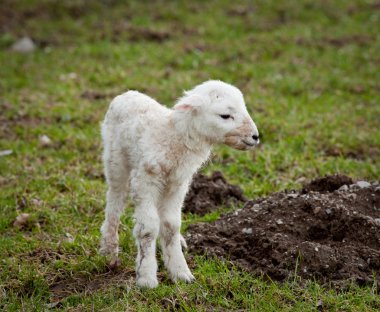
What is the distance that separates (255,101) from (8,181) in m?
4.66

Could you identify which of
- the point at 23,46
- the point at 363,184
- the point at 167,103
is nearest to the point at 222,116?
the point at 363,184

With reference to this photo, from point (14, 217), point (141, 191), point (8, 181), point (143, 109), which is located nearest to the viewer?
point (141, 191)

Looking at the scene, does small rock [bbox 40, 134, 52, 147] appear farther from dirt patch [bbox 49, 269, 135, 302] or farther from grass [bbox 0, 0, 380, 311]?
dirt patch [bbox 49, 269, 135, 302]

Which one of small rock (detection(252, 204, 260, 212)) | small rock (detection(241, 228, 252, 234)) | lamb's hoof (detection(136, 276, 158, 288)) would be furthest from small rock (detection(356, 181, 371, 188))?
lamb's hoof (detection(136, 276, 158, 288))

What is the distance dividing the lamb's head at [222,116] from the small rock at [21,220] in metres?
2.61

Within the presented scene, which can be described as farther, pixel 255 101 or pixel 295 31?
pixel 295 31

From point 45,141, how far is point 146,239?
4.36 m

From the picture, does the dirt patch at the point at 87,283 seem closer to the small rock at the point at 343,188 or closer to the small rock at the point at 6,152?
the small rock at the point at 343,188

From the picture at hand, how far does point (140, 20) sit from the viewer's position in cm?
1513

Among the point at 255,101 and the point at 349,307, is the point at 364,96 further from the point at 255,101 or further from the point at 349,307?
the point at 349,307

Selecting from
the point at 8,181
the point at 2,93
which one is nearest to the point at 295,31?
the point at 2,93

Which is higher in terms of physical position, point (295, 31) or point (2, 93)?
point (295, 31)

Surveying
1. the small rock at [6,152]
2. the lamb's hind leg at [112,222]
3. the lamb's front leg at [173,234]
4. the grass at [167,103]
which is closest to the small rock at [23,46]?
the grass at [167,103]

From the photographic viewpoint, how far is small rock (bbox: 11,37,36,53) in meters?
13.5
